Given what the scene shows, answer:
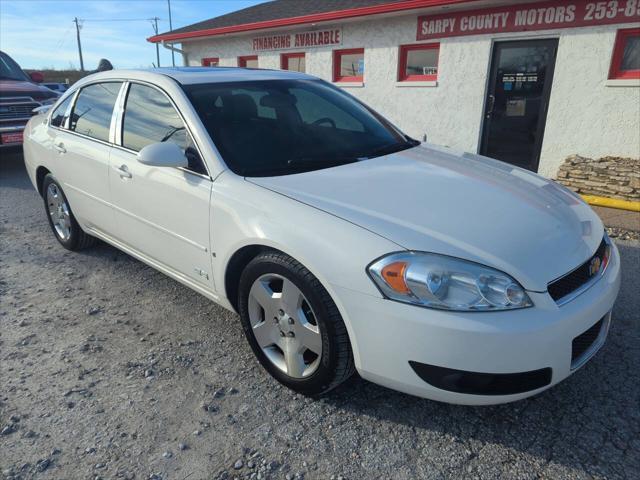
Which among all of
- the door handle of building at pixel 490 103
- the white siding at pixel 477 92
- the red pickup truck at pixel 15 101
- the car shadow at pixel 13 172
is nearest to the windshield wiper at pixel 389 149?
the white siding at pixel 477 92

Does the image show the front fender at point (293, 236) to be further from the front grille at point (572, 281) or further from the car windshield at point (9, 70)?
the car windshield at point (9, 70)

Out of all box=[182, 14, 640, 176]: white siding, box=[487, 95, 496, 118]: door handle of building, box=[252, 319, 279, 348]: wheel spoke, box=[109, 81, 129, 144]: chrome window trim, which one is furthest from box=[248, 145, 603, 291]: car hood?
box=[487, 95, 496, 118]: door handle of building

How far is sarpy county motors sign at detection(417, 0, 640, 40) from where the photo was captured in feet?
21.6

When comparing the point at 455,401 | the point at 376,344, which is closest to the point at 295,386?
the point at 376,344

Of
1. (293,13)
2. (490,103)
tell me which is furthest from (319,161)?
(293,13)

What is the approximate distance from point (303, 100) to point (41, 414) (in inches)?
98.6

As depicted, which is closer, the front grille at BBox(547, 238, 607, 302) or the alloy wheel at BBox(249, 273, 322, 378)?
the front grille at BBox(547, 238, 607, 302)

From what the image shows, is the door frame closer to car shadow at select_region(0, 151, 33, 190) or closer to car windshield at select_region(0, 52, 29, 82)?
car shadow at select_region(0, 151, 33, 190)

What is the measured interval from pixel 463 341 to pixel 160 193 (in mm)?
2025

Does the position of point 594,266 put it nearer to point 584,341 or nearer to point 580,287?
point 580,287

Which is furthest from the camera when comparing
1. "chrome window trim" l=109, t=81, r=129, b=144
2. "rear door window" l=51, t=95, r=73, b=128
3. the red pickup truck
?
the red pickup truck

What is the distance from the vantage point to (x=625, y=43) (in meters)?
6.75

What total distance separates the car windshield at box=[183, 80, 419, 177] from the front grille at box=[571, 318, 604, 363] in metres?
1.56

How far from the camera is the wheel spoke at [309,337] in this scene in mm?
2314
